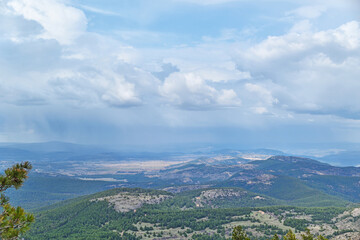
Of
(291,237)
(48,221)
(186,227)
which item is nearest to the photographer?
(291,237)

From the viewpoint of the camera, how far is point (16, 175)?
20.5m

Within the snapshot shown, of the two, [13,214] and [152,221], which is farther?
[152,221]

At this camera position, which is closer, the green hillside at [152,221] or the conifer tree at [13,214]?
the conifer tree at [13,214]

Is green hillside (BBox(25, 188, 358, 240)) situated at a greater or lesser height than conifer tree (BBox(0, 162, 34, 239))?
lesser

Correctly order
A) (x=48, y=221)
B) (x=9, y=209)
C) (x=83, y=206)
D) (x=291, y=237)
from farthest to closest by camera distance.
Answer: (x=83, y=206)
(x=48, y=221)
(x=291, y=237)
(x=9, y=209)

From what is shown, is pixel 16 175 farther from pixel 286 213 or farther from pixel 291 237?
pixel 286 213

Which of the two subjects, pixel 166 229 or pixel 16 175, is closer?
pixel 16 175

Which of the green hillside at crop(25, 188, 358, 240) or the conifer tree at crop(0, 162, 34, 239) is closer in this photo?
the conifer tree at crop(0, 162, 34, 239)

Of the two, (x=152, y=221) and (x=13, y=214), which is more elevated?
(x=13, y=214)

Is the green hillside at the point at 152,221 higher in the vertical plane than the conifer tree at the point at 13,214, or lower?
lower

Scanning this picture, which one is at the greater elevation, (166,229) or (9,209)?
(9,209)

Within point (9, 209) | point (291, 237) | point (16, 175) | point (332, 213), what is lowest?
point (332, 213)

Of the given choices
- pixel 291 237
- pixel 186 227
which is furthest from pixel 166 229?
pixel 291 237

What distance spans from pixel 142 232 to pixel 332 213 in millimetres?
110410
